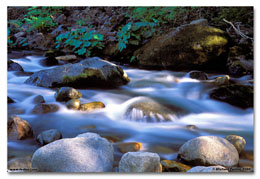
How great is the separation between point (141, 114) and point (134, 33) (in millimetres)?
1501

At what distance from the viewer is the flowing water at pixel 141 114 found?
2.31 m

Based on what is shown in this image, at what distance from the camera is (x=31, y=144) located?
216 centimetres

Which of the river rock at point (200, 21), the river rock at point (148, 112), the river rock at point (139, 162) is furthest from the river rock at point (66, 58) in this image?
the river rock at point (139, 162)

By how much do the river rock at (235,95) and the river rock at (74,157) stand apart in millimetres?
1629

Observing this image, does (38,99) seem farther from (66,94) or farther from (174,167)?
(174,167)

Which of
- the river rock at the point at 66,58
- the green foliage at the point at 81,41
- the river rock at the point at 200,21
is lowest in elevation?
the river rock at the point at 66,58

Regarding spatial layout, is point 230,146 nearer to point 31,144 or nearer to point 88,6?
point 31,144

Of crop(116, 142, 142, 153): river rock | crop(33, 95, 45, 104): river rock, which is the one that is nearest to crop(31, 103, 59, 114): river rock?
crop(33, 95, 45, 104): river rock

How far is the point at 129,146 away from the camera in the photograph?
2.17 meters

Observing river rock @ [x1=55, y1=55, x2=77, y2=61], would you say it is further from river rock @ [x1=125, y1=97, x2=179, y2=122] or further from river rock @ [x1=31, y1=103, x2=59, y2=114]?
river rock @ [x1=125, y1=97, x2=179, y2=122]

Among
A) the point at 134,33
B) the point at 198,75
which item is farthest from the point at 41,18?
the point at 198,75

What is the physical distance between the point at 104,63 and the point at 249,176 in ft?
7.72

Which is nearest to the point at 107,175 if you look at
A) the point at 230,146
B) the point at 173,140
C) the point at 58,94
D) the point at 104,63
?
the point at 173,140

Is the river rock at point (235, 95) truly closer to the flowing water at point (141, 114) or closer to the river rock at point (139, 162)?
the flowing water at point (141, 114)
